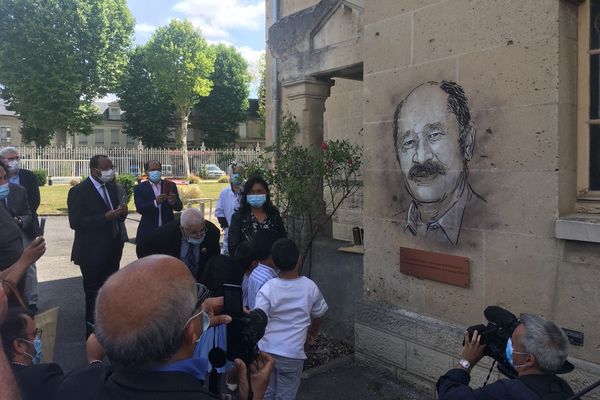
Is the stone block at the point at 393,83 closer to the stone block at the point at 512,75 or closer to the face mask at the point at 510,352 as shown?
the stone block at the point at 512,75

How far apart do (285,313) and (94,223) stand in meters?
2.66

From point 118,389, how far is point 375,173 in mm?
3547

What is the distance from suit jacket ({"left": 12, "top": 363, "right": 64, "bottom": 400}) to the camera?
158 cm

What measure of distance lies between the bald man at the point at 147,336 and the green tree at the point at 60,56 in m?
34.6

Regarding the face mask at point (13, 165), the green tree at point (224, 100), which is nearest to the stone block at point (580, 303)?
the face mask at point (13, 165)

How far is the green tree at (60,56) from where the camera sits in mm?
30078

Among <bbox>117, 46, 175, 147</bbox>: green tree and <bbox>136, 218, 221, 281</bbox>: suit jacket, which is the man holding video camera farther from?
<bbox>117, 46, 175, 147</bbox>: green tree

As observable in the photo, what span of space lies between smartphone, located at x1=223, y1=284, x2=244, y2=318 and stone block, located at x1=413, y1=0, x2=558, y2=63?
266cm

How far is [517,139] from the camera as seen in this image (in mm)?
3402

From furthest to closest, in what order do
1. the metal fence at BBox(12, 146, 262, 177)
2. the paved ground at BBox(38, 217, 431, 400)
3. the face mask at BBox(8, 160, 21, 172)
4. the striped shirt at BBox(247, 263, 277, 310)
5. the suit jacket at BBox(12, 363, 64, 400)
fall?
the metal fence at BBox(12, 146, 262, 177), the face mask at BBox(8, 160, 21, 172), the paved ground at BBox(38, 217, 431, 400), the striped shirt at BBox(247, 263, 277, 310), the suit jacket at BBox(12, 363, 64, 400)

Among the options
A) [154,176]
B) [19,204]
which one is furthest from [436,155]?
[19,204]

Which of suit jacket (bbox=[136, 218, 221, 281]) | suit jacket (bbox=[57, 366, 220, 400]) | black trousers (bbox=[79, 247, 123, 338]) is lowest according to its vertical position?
black trousers (bbox=[79, 247, 123, 338])

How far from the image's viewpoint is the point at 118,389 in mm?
1354

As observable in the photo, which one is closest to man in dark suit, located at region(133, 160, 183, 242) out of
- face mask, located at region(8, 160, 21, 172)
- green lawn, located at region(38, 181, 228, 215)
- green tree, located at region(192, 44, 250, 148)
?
face mask, located at region(8, 160, 21, 172)
